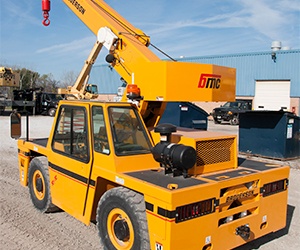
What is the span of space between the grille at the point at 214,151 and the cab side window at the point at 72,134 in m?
1.46

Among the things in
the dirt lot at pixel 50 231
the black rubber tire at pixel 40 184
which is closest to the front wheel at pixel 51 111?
the dirt lot at pixel 50 231

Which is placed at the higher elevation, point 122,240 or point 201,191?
point 201,191

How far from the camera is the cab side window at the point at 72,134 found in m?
4.76

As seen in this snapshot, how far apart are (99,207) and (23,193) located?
3168 millimetres

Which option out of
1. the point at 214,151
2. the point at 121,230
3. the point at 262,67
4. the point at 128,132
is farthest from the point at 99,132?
the point at 262,67

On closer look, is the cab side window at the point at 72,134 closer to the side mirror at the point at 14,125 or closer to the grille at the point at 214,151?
the side mirror at the point at 14,125

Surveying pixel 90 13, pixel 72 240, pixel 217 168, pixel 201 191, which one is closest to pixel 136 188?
pixel 201 191

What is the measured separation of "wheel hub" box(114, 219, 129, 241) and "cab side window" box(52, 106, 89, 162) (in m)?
0.98

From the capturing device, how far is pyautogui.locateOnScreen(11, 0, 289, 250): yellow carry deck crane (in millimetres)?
3654

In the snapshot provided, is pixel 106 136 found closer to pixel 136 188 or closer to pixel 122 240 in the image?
pixel 136 188

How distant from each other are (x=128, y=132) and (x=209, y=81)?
1268 mm

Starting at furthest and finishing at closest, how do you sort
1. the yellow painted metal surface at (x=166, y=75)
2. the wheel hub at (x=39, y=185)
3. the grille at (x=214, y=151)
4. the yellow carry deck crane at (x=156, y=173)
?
the wheel hub at (x=39, y=185) < the yellow painted metal surface at (x=166, y=75) < the grille at (x=214, y=151) < the yellow carry deck crane at (x=156, y=173)

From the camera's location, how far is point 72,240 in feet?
15.6

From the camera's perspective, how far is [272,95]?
95.7 feet
